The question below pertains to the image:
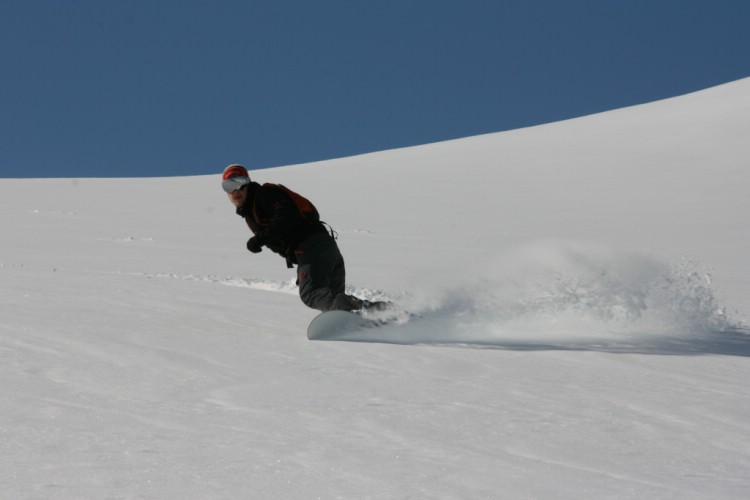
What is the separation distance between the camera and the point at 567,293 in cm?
644

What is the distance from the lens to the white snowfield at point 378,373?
251 centimetres

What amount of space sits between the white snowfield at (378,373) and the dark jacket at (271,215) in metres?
0.53

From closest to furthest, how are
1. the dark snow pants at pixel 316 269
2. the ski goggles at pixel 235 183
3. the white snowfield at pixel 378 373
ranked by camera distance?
the white snowfield at pixel 378 373 → the ski goggles at pixel 235 183 → the dark snow pants at pixel 316 269

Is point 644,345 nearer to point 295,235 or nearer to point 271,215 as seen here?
point 295,235

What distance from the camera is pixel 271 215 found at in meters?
5.78

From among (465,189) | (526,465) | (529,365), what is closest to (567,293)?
(529,365)

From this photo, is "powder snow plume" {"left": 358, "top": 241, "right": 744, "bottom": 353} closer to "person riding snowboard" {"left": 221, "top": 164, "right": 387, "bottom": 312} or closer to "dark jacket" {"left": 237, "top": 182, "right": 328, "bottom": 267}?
"person riding snowboard" {"left": 221, "top": 164, "right": 387, "bottom": 312}

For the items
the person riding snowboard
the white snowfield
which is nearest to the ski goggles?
the person riding snowboard

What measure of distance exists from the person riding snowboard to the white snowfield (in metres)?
0.26

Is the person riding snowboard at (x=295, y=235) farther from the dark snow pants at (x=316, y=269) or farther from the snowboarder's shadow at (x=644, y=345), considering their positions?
the snowboarder's shadow at (x=644, y=345)

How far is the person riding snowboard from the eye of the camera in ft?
18.7

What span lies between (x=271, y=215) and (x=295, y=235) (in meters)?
0.22

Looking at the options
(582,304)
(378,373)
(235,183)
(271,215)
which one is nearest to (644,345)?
(582,304)

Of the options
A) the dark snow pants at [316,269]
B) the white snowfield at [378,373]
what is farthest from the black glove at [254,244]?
the white snowfield at [378,373]
